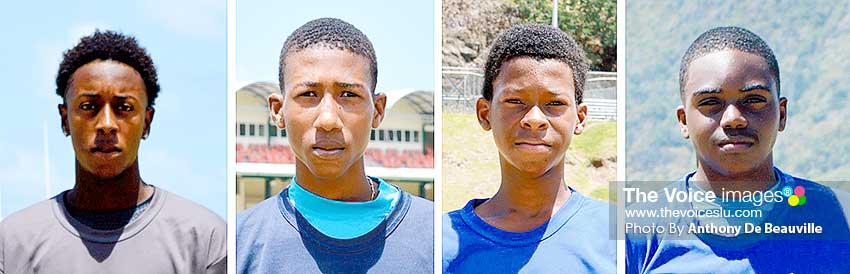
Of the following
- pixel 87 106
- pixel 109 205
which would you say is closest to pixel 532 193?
pixel 109 205

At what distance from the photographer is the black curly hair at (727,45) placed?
5.68 m

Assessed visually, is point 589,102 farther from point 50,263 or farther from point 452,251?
point 50,263

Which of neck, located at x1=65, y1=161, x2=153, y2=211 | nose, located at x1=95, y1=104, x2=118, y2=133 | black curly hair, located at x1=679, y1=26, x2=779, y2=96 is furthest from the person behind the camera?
black curly hair, located at x1=679, y1=26, x2=779, y2=96

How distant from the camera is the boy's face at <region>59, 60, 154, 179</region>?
5.47m

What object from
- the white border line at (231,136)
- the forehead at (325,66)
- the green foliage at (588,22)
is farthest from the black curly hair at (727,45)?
the white border line at (231,136)

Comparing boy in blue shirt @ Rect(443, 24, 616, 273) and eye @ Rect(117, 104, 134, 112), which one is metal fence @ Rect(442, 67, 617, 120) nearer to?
boy in blue shirt @ Rect(443, 24, 616, 273)

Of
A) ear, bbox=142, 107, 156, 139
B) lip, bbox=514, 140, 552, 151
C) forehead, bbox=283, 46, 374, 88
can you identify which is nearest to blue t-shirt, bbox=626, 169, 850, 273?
lip, bbox=514, 140, 552, 151

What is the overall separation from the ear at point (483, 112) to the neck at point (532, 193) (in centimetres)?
19

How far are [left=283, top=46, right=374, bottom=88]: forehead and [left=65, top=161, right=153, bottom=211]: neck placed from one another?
2.88 feet

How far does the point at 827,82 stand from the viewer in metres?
5.79

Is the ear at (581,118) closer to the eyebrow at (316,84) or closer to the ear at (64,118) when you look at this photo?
Result: the eyebrow at (316,84)

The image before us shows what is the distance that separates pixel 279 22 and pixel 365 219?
3.28 ft

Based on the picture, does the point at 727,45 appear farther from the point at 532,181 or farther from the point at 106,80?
the point at 106,80

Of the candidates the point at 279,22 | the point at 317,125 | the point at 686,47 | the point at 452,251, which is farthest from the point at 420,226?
the point at 686,47
